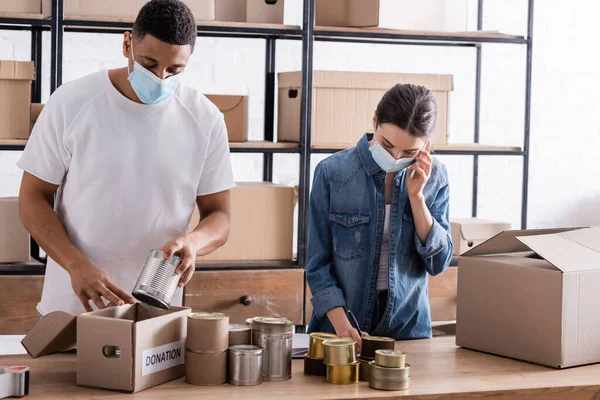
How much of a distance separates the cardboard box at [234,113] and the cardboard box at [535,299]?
55.0 inches

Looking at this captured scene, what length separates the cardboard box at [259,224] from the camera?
3.22m

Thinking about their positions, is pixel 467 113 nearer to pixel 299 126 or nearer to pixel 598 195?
pixel 598 195

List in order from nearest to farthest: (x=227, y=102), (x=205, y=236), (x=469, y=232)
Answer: (x=205, y=236), (x=227, y=102), (x=469, y=232)

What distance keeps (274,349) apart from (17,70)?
178cm

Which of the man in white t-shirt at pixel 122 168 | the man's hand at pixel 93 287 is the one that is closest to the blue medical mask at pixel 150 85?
the man in white t-shirt at pixel 122 168

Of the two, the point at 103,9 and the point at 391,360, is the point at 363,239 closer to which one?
the point at 391,360

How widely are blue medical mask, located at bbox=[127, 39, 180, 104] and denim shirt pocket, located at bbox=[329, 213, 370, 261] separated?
52 centimetres

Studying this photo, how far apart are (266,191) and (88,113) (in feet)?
4.26

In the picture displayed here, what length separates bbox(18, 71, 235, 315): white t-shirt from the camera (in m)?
2.00

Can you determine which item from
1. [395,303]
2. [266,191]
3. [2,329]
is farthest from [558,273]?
[2,329]

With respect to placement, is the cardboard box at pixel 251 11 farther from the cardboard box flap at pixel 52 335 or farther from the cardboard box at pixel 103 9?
the cardboard box flap at pixel 52 335

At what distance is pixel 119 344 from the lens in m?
1.52

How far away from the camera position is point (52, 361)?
174 centimetres

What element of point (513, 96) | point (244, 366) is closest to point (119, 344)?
point (244, 366)
